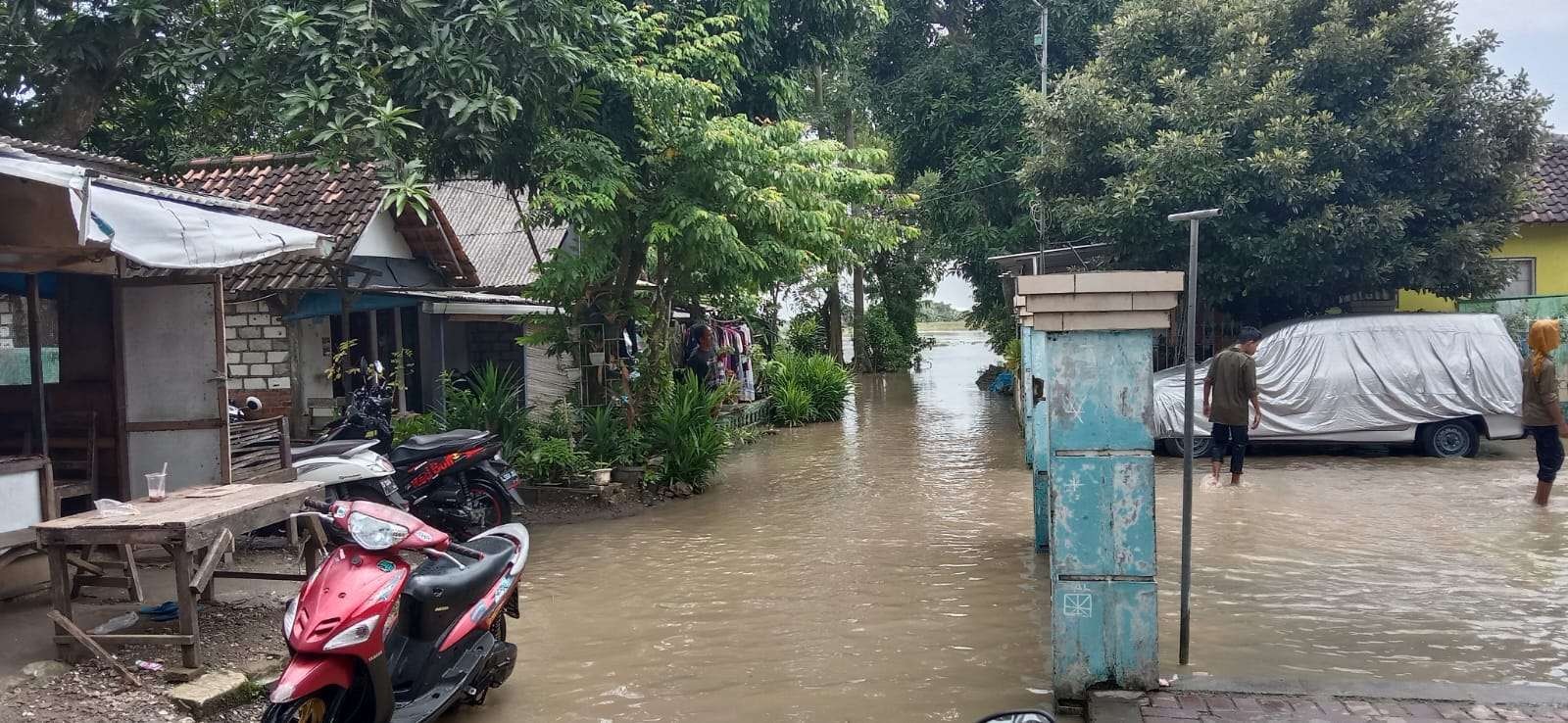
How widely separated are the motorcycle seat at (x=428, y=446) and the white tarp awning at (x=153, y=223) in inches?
97.3

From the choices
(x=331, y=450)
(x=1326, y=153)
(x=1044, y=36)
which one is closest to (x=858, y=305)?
(x=1044, y=36)

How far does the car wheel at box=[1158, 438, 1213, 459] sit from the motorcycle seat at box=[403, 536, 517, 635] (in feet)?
30.9

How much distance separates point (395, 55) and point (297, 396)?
5152mm

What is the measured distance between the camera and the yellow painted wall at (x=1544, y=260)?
56.4ft

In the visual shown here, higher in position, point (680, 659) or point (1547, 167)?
point (1547, 167)

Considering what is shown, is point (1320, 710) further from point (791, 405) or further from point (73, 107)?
point (791, 405)

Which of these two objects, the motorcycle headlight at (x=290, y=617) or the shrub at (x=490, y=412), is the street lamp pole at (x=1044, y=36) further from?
the motorcycle headlight at (x=290, y=617)

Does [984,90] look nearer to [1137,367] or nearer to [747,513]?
[747,513]

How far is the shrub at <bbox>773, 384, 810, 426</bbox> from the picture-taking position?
1861cm

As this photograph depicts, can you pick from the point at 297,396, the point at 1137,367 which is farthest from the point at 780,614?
the point at 297,396

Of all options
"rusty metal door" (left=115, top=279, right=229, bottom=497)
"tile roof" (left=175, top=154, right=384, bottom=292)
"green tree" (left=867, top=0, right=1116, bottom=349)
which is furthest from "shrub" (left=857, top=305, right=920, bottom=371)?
"rusty metal door" (left=115, top=279, right=229, bottom=497)

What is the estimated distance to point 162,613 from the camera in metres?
5.82

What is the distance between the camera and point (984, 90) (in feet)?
62.6

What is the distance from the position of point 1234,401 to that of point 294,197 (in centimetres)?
1058
